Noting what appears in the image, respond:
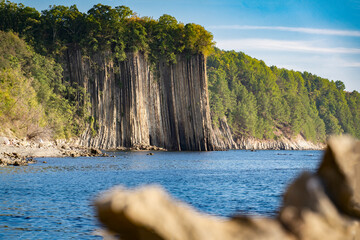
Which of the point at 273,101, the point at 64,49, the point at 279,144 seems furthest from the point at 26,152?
the point at 273,101

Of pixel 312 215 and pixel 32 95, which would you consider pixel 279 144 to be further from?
pixel 312 215

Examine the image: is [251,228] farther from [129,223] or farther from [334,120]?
[334,120]

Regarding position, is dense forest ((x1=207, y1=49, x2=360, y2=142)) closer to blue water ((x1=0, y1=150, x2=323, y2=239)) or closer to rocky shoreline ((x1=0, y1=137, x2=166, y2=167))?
rocky shoreline ((x1=0, y1=137, x2=166, y2=167))

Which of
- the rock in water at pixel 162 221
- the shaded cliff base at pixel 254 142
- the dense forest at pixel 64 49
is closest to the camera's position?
the rock in water at pixel 162 221

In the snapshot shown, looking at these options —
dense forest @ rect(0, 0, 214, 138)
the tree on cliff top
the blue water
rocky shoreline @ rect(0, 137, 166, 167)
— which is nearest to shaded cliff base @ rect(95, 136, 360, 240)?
the blue water

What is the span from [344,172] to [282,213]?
8.9 inches

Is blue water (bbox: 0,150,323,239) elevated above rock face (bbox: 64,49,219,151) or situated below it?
below

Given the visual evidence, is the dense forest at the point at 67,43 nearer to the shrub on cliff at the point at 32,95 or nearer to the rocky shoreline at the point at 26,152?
the shrub on cliff at the point at 32,95

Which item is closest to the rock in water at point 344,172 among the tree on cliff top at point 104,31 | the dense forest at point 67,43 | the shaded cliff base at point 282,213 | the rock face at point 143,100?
the shaded cliff base at point 282,213

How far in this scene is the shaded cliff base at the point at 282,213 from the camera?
104 cm

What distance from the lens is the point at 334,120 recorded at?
143500mm

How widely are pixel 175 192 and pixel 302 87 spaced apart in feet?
451

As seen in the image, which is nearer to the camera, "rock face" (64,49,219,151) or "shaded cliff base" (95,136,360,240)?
"shaded cliff base" (95,136,360,240)

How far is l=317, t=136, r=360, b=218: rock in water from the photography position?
4.10ft
